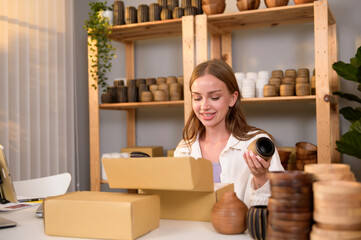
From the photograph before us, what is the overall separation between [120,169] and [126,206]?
14 centimetres

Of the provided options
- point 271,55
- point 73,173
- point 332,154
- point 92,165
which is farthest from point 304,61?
point 73,173

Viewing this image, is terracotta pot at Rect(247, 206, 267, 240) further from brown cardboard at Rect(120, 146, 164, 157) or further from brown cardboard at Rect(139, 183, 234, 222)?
brown cardboard at Rect(120, 146, 164, 157)

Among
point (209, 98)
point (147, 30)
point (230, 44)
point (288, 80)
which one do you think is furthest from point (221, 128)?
point (147, 30)

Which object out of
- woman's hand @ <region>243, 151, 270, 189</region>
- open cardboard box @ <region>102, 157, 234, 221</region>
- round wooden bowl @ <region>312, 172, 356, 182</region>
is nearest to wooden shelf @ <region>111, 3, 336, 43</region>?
woman's hand @ <region>243, 151, 270, 189</region>

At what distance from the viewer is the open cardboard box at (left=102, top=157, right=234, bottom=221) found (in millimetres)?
1093

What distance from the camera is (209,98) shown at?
74.3 inches

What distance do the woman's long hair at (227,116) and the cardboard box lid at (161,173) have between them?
0.81 metres

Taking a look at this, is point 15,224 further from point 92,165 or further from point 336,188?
point 92,165

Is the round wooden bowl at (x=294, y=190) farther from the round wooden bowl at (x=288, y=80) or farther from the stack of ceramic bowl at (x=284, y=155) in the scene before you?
the round wooden bowl at (x=288, y=80)

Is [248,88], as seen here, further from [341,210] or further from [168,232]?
[341,210]

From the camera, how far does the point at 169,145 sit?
11.5 ft

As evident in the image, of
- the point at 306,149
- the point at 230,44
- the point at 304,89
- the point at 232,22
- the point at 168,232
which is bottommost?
the point at 168,232

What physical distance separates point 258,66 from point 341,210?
2.50 m

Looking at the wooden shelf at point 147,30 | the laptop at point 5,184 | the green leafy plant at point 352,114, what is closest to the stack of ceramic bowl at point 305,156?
the green leafy plant at point 352,114
